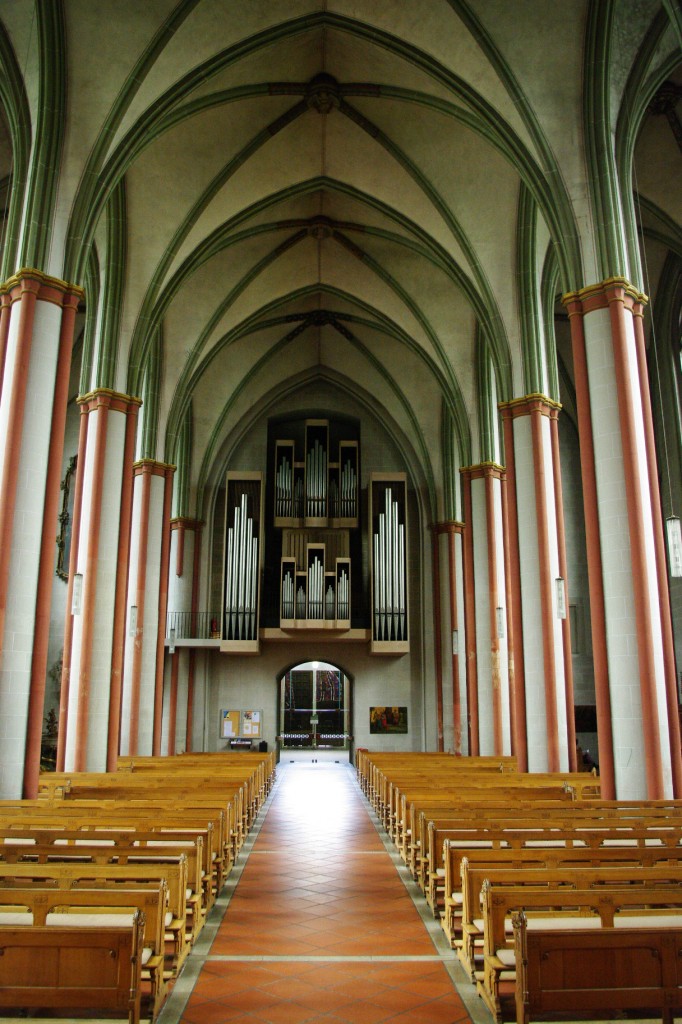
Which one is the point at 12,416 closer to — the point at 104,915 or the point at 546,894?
the point at 104,915

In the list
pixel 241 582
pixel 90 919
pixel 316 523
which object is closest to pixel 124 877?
pixel 90 919

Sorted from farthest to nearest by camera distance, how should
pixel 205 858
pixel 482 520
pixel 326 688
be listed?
pixel 326 688 → pixel 482 520 → pixel 205 858

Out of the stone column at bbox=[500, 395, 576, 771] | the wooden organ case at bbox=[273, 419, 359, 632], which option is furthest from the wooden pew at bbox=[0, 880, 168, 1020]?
the wooden organ case at bbox=[273, 419, 359, 632]

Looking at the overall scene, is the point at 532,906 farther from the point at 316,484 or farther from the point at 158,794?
the point at 316,484

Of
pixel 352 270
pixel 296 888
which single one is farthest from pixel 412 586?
pixel 296 888

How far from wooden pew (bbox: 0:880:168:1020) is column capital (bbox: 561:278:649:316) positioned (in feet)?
31.2

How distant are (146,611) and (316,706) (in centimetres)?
1173

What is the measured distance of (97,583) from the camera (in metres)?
14.6

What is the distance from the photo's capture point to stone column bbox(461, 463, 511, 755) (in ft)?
61.2

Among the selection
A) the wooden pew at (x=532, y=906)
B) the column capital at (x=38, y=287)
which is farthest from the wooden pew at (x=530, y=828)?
the column capital at (x=38, y=287)

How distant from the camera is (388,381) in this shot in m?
25.3

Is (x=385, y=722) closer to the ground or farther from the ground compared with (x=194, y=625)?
closer to the ground

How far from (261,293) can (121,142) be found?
924 centimetres

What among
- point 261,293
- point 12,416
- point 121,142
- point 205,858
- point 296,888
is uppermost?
point 261,293
